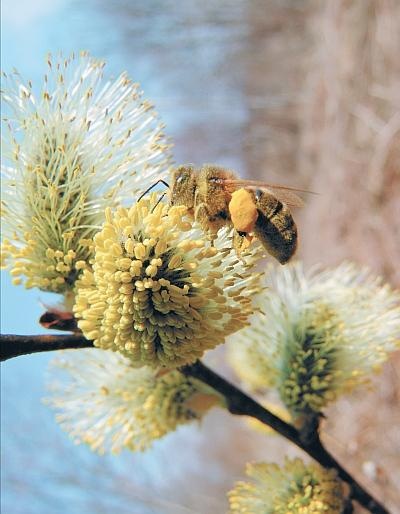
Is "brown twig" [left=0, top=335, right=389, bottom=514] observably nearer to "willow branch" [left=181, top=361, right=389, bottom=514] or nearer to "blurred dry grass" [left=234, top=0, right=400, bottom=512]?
"willow branch" [left=181, top=361, right=389, bottom=514]

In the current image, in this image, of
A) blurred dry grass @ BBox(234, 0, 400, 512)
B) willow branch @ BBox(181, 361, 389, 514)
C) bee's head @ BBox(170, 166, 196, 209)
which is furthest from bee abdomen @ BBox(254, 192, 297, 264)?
blurred dry grass @ BBox(234, 0, 400, 512)

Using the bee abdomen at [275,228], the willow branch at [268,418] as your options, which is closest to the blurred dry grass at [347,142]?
the willow branch at [268,418]

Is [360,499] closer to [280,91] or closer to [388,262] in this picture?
[388,262]

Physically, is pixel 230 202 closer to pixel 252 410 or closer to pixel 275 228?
pixel 275 228

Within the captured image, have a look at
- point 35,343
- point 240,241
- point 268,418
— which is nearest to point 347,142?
point 268,418

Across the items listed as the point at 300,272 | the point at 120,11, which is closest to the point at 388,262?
the point at 300,272

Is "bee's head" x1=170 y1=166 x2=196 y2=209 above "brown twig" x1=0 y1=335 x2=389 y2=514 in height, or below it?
above
